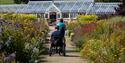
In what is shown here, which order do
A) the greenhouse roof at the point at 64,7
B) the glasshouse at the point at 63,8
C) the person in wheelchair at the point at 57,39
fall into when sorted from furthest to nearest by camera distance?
the glasshouse at the point at 63,8
the greenhouse roof at the point at 64,7
the person in wheelchair at the point at 57,39

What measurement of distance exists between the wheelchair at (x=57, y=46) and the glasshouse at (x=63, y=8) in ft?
227

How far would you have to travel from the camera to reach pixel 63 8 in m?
99.4

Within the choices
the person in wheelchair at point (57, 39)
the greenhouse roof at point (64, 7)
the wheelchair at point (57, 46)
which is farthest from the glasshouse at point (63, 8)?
the person in wheelchair at point (57, 39)

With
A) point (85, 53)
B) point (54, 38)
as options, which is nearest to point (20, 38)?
point (85, 53)

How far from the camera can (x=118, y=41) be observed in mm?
15930

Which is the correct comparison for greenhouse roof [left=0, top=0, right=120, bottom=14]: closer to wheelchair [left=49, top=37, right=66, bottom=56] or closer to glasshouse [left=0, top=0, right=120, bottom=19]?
glasshouse [left=0, top=0, right=120, bottom=19]

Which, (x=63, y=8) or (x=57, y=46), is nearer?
(x=57, y=46)

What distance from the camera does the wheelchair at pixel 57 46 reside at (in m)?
24.2

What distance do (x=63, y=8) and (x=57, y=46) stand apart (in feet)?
246

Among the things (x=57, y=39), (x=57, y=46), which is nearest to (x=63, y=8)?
(x=57, y=46)

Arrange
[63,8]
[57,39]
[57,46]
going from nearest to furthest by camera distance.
Answer: 1. [57,39]
2. [57,46]
3. [63,8]

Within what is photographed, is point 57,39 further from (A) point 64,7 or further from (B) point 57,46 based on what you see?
(A) point 64,7

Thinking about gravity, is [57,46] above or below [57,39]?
below

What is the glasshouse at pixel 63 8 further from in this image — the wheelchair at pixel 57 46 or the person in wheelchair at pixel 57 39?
the person in wheelchair at pixel 57 39
